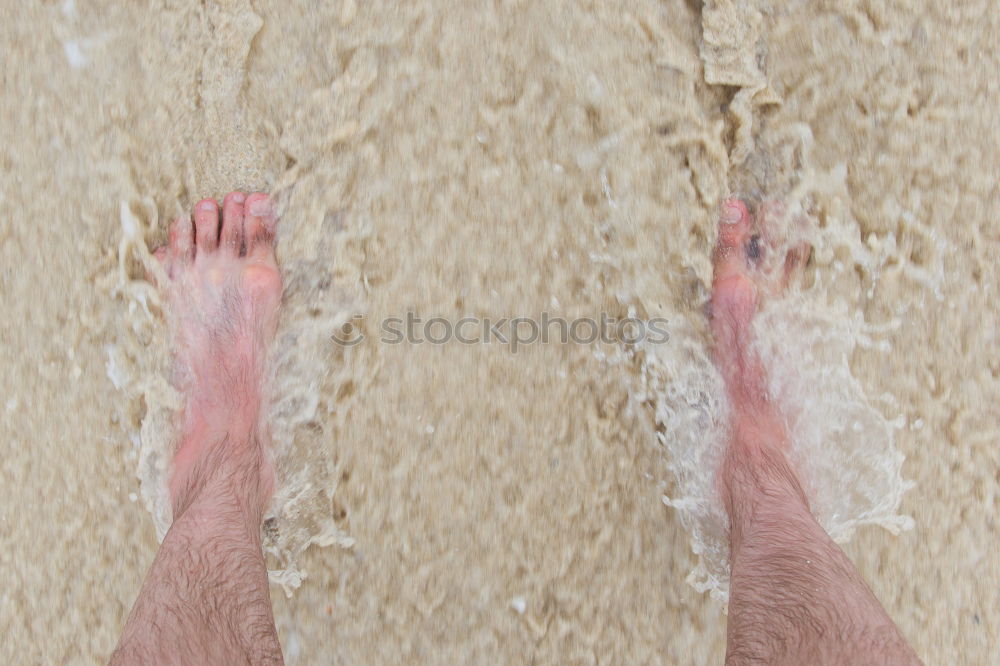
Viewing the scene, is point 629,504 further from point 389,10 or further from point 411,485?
point 389,10

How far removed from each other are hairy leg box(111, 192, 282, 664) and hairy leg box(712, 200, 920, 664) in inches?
35.8

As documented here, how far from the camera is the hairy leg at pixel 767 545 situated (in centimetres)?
127

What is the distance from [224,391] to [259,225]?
1.26 ft

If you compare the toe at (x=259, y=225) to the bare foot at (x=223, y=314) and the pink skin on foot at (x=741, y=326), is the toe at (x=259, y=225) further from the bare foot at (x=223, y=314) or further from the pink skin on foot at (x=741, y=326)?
the pink skin on foot at (x=741, y=326)

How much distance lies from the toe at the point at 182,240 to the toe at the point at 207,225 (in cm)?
2

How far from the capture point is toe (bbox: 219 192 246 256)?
1689 millimetres

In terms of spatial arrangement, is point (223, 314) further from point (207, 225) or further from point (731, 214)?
point (731, 214)

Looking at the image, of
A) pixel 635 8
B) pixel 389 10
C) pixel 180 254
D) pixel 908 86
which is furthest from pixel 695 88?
pixel 180 254

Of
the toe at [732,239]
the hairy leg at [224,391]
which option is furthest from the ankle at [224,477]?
the toe at [732,239]

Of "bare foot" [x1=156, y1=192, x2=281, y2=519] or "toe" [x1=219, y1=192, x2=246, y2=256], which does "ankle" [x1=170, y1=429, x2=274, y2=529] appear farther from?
"toe" [x1=219, y1=192, x2=246, y2=256]

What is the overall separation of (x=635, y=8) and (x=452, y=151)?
51 cm

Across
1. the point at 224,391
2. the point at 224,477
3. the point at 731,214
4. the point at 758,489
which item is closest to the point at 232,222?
the point at 224,391

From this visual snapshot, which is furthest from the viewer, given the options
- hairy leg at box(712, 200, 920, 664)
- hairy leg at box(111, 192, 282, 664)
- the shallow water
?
the shallow water

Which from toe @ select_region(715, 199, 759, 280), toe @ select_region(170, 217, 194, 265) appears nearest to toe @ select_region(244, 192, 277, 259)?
toe @ select_region(170, 217, 194, 265)
